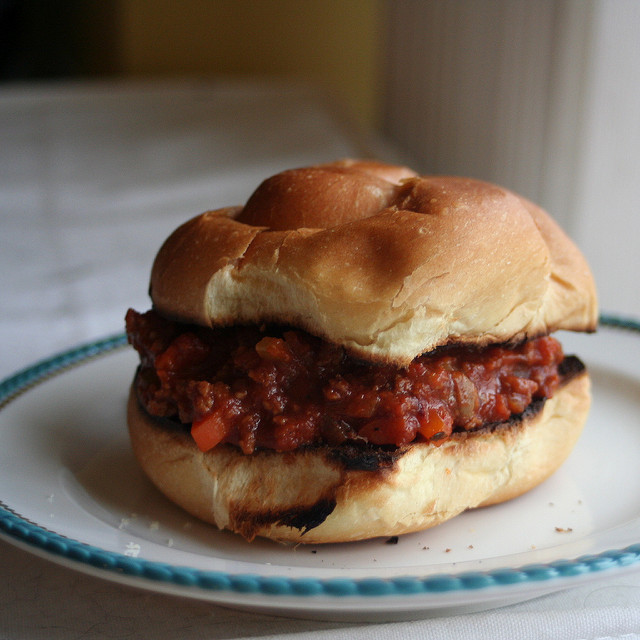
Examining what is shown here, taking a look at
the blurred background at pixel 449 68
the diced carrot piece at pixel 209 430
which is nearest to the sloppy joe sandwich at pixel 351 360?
the diced carrot piece at pixel 209 430

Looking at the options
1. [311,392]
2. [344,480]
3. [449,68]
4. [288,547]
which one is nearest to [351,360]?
[311,392]

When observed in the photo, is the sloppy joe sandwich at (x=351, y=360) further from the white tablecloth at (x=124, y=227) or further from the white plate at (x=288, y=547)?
the white tablecloth at (x=124, y=227)

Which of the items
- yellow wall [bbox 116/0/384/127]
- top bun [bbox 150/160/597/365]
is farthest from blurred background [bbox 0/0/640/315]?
top bun [bbox 150/160/597/365]

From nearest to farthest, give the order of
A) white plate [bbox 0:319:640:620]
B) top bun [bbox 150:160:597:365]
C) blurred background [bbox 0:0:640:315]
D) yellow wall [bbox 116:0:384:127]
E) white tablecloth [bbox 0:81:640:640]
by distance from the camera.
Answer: white plate [bbox 0:319:640:620], white tablecloth [bbox 0:81:640:640], top bun [bbox 150:160:597:365], blurred background [bbox 0:0:640:315], yellow wall [bbox 116:0:384:127]

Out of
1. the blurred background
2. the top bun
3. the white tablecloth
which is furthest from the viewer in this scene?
the blurred background

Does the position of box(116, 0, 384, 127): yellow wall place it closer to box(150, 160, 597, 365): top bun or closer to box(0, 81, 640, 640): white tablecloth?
box(0, 81, 640, 640): white tablecloth

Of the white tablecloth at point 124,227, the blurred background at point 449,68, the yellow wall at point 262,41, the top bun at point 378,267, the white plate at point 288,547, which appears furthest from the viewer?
the yellow wall at point 262,41

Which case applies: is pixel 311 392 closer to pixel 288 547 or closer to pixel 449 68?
pixel 288 547
